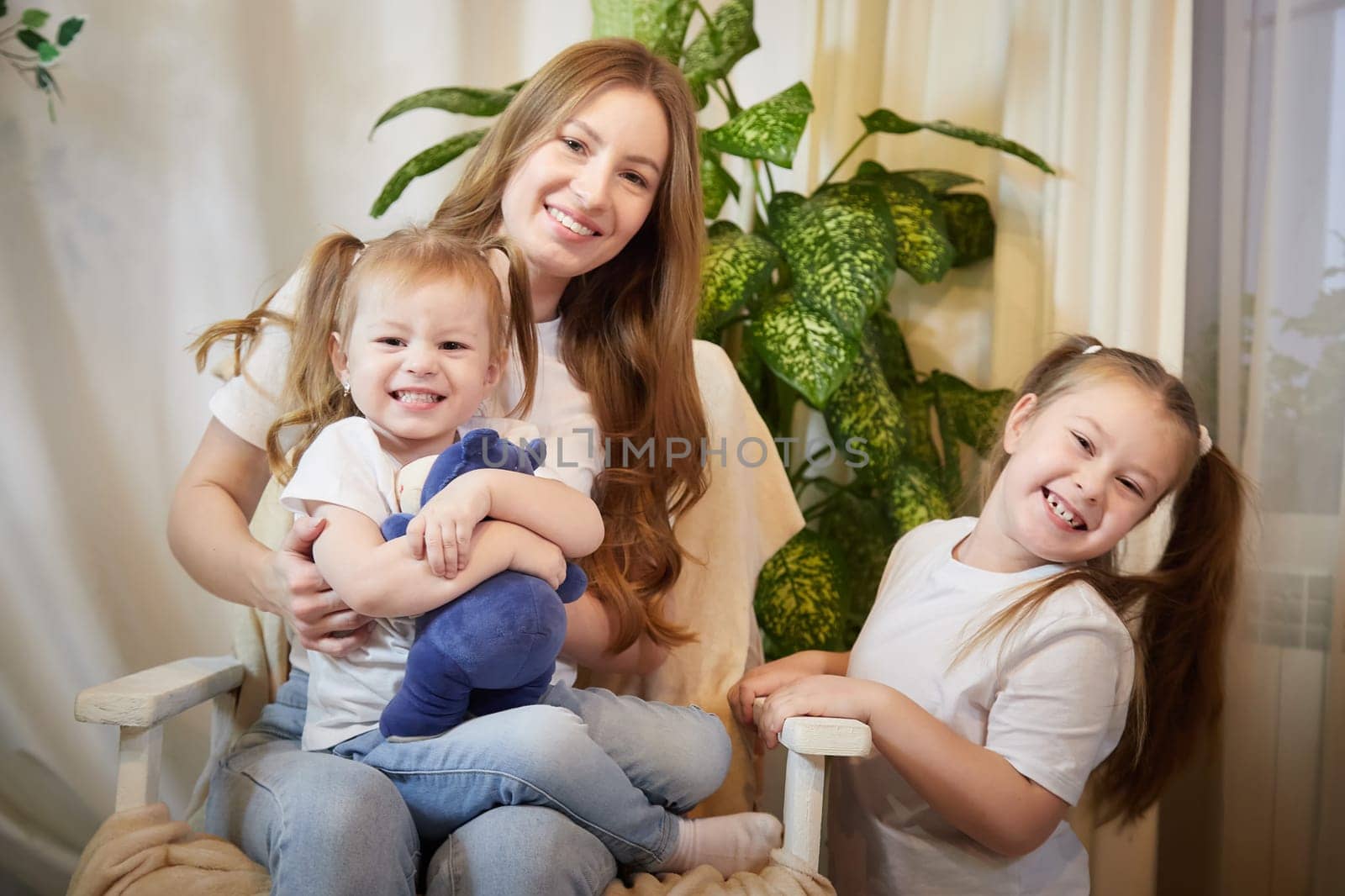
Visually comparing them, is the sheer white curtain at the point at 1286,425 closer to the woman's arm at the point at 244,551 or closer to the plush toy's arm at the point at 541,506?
A: the plush toy's arm at the point at 541,506

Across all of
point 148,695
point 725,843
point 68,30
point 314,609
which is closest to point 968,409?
point 725,843

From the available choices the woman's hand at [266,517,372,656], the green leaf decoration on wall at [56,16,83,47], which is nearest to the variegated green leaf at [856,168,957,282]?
the woman's hand at [266,517,372,656]

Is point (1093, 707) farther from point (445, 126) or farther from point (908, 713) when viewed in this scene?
point (445, 126)

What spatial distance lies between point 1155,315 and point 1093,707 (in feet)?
2.43

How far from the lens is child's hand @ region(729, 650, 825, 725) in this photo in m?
1.34

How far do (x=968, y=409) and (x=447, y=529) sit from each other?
1.06m

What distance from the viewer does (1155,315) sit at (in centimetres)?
166

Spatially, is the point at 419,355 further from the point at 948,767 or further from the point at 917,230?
the point at 917,230

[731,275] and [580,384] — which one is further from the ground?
[731,275]

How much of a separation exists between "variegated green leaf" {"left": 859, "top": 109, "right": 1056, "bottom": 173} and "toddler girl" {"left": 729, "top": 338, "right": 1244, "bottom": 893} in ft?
1.34

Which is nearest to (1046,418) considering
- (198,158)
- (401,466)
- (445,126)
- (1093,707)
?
(1093,707)

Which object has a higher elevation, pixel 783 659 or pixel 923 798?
pixel 783 659

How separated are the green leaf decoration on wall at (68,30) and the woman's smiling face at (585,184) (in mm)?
909

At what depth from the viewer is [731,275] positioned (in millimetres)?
1610
